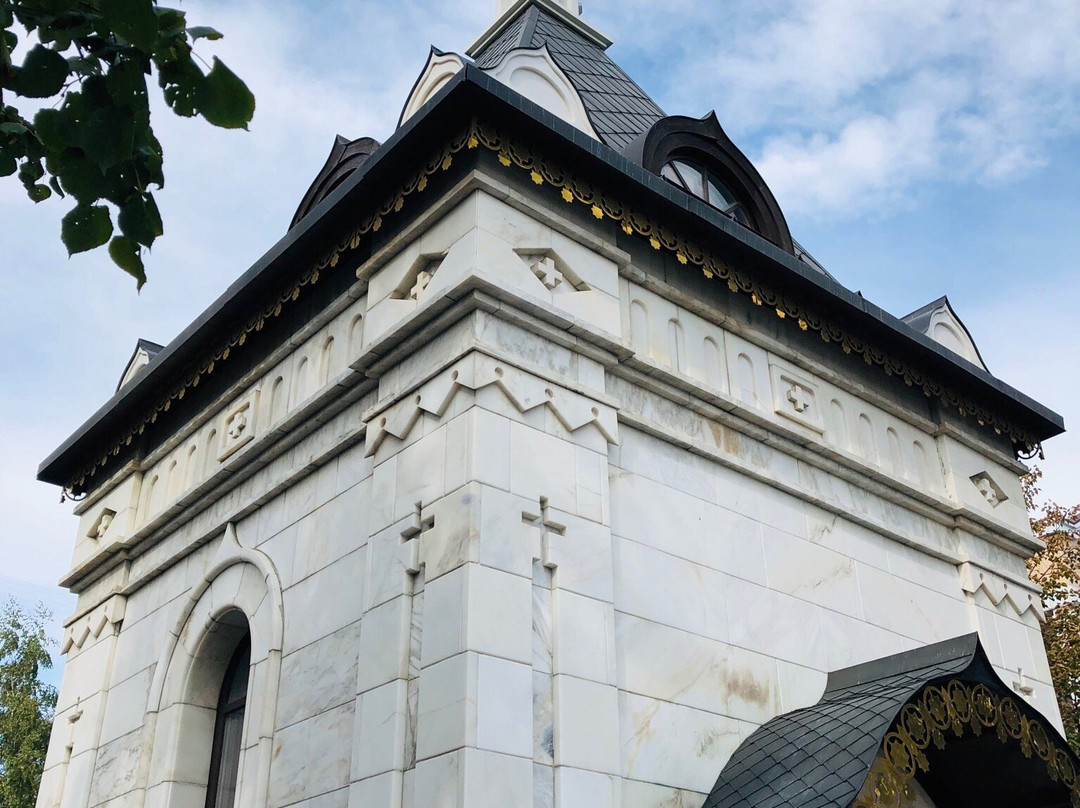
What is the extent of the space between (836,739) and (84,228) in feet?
17.2

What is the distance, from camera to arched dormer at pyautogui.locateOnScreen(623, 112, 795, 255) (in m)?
11.2

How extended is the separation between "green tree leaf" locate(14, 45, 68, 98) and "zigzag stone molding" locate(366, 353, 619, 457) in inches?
150

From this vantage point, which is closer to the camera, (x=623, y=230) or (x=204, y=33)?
(x=204, y=33)

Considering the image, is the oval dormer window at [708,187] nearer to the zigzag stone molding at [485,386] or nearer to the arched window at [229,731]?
the zigzag stone molding at [485,386]

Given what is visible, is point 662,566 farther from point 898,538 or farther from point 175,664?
point 175,664

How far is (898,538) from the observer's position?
409 inches

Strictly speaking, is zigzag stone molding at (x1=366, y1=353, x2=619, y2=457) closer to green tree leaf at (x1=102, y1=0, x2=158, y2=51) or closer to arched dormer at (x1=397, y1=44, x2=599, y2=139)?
arched dormer at (x1=397, y1=44, x2=599, y2=139)

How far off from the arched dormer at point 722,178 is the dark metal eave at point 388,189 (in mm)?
1538

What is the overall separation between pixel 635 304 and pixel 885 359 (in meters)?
3.02

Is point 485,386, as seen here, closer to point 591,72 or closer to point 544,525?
point 544,525

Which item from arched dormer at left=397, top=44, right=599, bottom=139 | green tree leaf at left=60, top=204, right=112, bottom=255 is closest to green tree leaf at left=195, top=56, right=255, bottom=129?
green tree leaf at left=60, top=204, right=112, bottom=255

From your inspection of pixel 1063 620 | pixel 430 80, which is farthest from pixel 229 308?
pixel 1063 620

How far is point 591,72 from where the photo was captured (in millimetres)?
14000

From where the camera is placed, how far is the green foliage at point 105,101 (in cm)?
402
